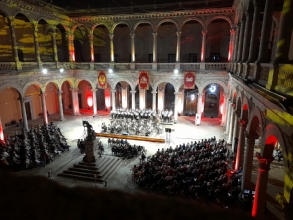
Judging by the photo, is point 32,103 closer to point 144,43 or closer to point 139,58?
point 139,58

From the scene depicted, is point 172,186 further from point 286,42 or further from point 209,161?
point 286,42

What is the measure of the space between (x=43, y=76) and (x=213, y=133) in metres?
19.5

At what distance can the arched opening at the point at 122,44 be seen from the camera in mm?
29859

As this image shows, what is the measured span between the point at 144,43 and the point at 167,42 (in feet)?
10.6

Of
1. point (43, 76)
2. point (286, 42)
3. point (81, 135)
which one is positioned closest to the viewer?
point (286, 42)

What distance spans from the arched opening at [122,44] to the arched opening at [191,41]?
301 inches

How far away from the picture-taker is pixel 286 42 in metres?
7.42

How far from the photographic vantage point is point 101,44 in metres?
31.0

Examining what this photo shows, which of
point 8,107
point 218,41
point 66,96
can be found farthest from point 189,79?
point 8,107

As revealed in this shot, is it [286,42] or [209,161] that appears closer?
[286,42]

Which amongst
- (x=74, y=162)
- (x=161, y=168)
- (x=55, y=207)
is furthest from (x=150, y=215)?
(x=74, y=162)

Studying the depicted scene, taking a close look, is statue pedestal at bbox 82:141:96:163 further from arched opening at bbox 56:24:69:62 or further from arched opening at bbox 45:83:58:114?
arched opening at bbox 56:24:69:62

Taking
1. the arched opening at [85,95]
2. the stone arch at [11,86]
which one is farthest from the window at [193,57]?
the stone arch at [11,86]

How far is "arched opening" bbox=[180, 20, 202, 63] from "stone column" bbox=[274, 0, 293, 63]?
21.2 m
